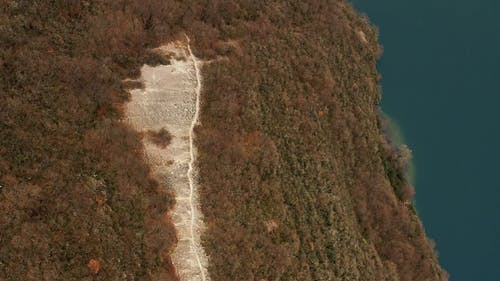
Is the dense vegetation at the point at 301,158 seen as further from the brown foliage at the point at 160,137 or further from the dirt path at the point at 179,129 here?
the brown foliage at the point at 160,137

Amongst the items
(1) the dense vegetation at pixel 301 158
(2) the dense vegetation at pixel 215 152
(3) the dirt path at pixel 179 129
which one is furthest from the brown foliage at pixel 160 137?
(1) the dense vegetation at pixel 301 158

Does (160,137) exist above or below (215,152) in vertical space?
below

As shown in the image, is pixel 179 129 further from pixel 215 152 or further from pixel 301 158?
pixel 301 158

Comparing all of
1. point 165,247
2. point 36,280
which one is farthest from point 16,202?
point 165,247

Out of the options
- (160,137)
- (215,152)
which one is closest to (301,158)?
(215,152)

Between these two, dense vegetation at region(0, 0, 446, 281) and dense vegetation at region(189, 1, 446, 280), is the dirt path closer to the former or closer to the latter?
dense vegetation at region(0, 0, 446, 281)

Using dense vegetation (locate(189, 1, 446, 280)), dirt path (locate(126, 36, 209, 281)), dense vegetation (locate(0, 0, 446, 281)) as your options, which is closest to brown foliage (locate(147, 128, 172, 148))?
dense vegetation (locate(0, 0, 446, 281))
